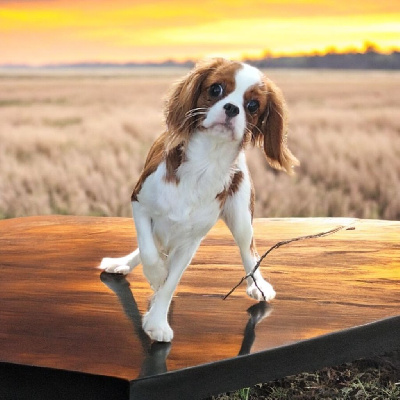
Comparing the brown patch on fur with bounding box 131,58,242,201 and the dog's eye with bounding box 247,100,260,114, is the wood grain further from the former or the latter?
the dog's eye with bounding box 247,100,260,114

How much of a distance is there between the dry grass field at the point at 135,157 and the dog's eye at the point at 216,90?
1.84 m

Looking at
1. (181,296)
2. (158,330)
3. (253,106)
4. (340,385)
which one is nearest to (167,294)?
(158,330)

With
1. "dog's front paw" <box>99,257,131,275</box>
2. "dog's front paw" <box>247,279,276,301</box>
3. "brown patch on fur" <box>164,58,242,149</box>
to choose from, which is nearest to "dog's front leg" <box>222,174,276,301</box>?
"dog's front paw" <box>247,279,276,301</box>

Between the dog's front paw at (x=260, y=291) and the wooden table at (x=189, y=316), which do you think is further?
the dog's front paw at (x=260, y=291)

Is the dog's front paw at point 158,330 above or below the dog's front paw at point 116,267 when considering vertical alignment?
above

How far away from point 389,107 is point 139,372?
316 cm

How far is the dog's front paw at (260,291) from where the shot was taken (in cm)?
178

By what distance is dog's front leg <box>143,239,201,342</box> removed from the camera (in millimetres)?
1499

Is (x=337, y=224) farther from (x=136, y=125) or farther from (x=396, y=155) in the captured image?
(x=136, y=125)

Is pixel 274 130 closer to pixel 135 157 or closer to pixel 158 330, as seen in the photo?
pixel 158 330

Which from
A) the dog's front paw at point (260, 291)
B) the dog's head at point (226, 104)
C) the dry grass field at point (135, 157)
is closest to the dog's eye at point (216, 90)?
the dog's head at point (226, 104)

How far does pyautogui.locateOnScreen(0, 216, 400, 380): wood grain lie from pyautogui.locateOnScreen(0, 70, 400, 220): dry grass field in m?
0.79

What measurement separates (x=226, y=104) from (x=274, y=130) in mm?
168

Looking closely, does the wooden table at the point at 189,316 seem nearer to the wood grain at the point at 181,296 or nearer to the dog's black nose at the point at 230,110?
the wood grain at the point at 181,296
